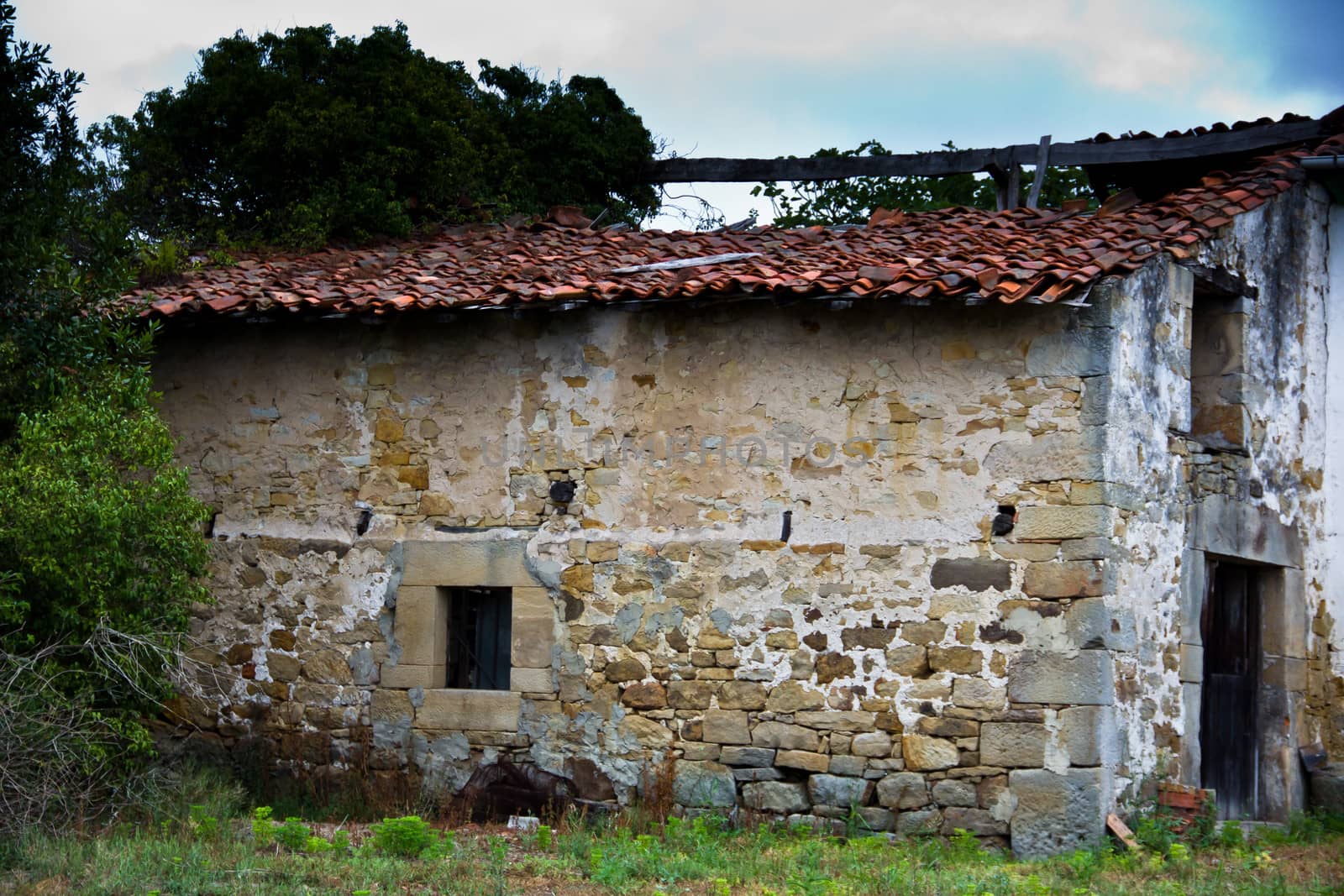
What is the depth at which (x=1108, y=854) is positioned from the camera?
779 centimetres

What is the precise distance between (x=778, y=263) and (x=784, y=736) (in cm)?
283

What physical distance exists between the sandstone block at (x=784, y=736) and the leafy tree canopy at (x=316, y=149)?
5.50 m

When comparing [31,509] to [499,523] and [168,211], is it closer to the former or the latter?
[499,523]

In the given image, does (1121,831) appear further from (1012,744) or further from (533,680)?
(533,680)

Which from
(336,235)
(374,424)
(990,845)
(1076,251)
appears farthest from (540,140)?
(990,845)

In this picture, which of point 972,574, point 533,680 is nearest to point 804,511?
point 972,574

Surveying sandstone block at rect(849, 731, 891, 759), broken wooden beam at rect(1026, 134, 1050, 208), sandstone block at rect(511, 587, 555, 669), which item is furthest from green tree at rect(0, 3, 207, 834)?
broken wooden beam at rect(1026, 134, 1050, 208)

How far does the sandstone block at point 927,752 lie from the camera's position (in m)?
8.26

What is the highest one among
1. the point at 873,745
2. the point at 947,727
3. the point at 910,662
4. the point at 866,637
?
the point at 866,637

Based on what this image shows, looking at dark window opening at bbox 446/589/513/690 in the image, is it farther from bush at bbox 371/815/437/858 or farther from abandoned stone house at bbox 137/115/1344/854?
bush at bbox 371/815/437/858

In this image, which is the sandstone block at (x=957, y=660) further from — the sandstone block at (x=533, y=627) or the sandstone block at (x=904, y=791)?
the sandstone block at (x=533, y=627)

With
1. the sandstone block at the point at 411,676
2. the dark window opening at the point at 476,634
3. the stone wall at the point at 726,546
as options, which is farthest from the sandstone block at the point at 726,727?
the sandstone block at the point at 411,676

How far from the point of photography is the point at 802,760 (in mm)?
8555

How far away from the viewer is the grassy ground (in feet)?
21.9
